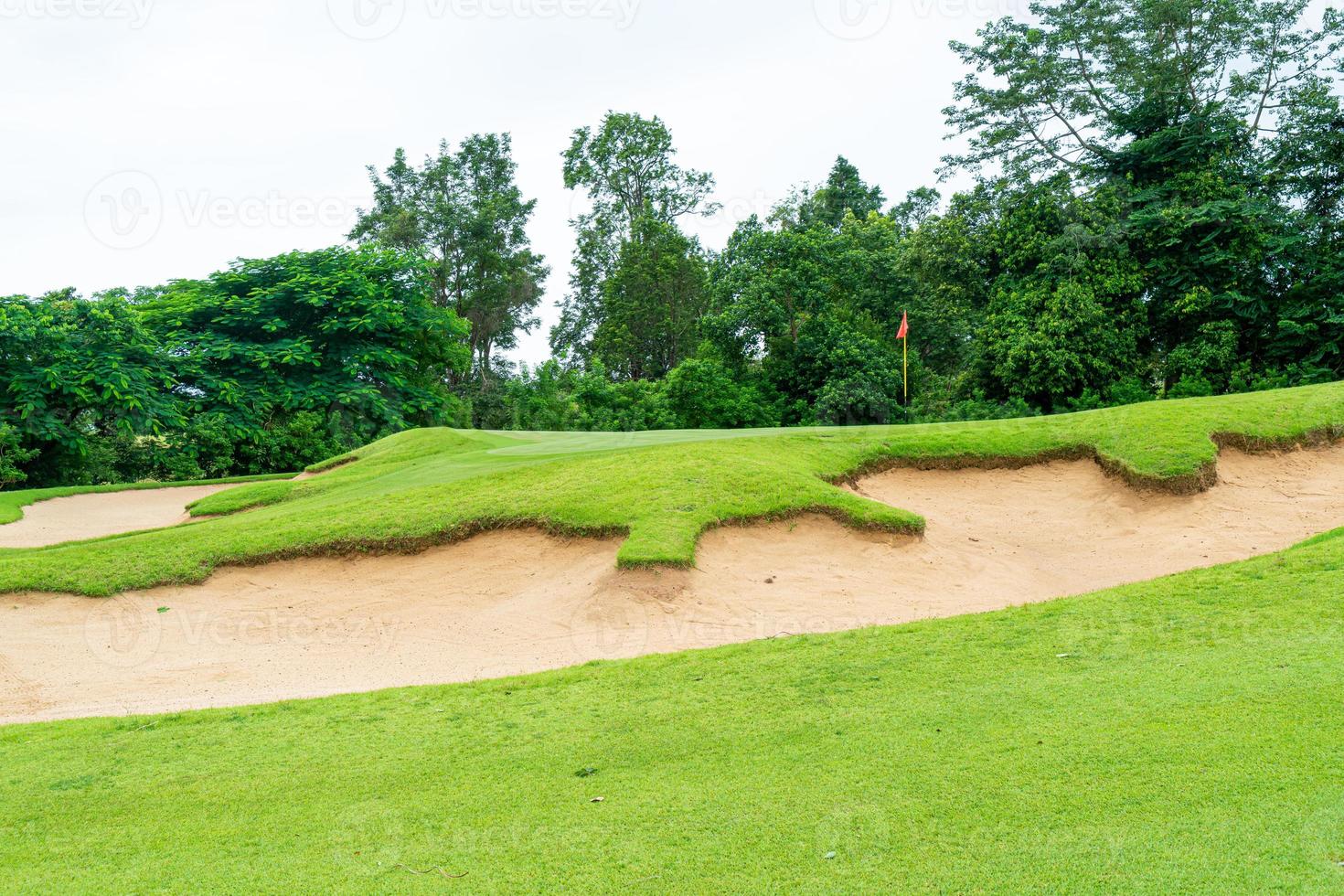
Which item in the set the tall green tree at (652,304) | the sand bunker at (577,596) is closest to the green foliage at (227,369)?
the tall green tree at (652,304)

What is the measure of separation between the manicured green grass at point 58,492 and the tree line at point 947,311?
3968 millimetres

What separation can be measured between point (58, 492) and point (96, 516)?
288 centimetres

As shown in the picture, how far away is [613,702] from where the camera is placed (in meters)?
7.05

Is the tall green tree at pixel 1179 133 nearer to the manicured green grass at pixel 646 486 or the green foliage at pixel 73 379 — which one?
the manicured green grass at pixel 646 486

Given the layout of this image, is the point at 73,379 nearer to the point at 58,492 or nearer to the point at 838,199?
the point at 58,492

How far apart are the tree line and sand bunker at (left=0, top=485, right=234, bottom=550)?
5543 millimetres

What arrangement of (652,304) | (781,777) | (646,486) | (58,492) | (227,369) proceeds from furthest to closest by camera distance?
(652,304), (227,369), (58,492), (646,486), (781,777)

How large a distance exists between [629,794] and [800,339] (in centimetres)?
3608

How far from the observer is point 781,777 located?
206 inches

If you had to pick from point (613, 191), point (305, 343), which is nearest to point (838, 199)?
point (613, 191)

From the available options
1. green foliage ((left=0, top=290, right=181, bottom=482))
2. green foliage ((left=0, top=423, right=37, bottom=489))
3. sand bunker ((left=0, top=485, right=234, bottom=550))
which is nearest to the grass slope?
sand bunker ((left=0, top=485, right=234, bottom=550))

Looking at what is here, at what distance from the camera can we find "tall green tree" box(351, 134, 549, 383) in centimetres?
5503

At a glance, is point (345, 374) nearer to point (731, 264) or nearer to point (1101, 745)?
Answer: point (731, 264)

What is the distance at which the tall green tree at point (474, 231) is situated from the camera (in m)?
55.0
